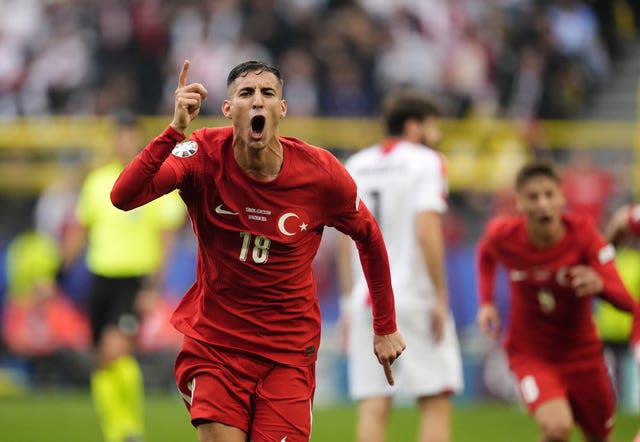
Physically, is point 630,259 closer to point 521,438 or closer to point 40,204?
point 521,438

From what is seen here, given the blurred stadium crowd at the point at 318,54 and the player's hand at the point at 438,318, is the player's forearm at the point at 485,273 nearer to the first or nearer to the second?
the player's hand at the point at 438,318

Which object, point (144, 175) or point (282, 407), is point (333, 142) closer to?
point (282, 407)

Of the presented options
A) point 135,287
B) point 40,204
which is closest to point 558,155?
point 40,204

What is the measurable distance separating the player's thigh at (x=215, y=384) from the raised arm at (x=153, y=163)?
845 millimetres

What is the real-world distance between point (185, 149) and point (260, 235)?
524 millimetres

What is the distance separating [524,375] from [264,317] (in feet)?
8.20

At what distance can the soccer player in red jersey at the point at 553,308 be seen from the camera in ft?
24.8

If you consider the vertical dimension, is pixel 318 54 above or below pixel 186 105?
above

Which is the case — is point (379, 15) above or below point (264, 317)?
above

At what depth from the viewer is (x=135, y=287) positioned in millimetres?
10562

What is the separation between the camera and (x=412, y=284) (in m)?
7.77

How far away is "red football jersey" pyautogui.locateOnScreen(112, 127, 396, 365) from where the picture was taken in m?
5.67

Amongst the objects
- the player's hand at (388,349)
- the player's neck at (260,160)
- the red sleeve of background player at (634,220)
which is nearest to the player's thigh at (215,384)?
the player's hand at (388,349)

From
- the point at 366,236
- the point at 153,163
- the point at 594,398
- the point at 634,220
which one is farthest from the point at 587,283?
the point at 153,163
